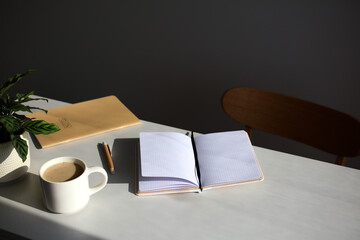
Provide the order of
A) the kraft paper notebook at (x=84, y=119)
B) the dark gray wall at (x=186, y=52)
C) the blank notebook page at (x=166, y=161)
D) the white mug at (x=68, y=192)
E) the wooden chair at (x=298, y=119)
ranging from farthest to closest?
the dark gray wall at (x=186, y=52) → the wooden chair at (x=298, y=119) → the kraft paper notebook at (x=84, y=119) → the blank notebook page at (x=166, y=161) → the white mug at (x=68, y=192)

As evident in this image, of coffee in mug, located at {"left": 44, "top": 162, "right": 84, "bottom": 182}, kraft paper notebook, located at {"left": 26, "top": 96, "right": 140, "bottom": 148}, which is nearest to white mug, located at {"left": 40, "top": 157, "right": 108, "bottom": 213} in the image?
coffee in mug, located at {"left": 44, "top": 162, "right": 84, "bottom": 182}

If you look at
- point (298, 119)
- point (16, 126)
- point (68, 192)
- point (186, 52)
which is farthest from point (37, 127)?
point (186, 52)

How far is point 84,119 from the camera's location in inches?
45.7

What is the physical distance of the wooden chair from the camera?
1233mm

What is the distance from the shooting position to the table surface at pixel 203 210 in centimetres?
77

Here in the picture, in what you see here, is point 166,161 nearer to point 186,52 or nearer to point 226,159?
point 226,159

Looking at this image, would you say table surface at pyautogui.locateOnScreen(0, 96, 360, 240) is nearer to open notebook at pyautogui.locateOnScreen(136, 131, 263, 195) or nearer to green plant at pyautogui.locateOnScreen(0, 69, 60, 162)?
open notebook at pyautogui.locateOnScreen(136, 131, 263, 195)

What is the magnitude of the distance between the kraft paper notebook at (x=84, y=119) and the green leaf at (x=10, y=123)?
0.77 ft

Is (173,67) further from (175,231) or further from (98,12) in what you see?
(175,231)

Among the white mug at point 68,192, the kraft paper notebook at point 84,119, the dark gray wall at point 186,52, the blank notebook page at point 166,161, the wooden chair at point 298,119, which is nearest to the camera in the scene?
the white mug at point 68,192

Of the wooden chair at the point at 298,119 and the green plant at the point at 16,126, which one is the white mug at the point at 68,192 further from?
the wooden chair at the point at 298,119

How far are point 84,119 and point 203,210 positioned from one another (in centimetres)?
53

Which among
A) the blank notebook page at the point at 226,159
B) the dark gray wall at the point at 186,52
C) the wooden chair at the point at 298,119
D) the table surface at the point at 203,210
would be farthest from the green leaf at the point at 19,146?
the dark gray wall at the point at 186,52

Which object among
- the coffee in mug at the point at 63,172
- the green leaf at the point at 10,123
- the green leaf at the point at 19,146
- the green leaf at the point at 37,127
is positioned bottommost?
the coffee in mug at the point at 63,172
